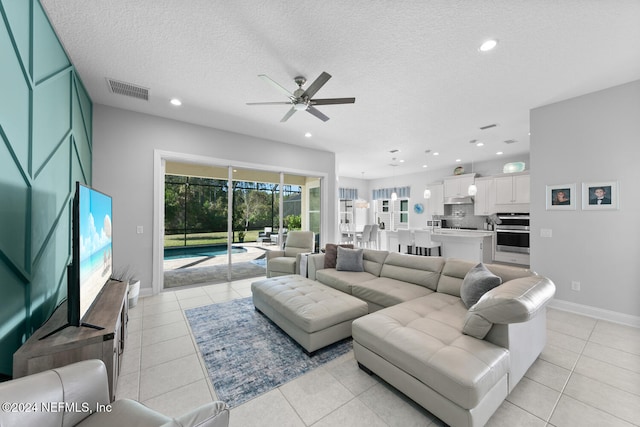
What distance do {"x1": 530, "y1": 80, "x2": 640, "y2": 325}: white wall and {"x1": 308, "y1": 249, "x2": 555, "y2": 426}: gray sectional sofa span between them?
1717 millimetres

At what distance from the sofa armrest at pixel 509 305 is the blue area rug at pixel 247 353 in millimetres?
1201

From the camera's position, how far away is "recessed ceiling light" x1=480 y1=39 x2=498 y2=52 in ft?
7.18

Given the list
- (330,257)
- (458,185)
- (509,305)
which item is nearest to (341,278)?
(330,257)

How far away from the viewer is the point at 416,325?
187 cm

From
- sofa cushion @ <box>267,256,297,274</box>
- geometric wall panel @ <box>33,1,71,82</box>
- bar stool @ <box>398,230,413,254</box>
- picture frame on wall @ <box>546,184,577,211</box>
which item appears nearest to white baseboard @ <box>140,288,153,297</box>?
sofa cushion @ <box>267,256,297,274</box>

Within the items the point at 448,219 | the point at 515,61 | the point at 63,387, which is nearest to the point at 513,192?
the point at 448,219

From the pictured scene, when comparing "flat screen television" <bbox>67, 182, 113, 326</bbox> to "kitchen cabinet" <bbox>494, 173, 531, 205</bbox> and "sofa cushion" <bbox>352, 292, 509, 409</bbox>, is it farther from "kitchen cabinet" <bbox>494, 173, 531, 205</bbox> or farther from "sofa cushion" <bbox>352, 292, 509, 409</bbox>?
"kitchen cabinet" <bbox>494, 173, 531, 205</bbox>

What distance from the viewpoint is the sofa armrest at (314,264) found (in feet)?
12.4

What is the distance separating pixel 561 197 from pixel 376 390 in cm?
364

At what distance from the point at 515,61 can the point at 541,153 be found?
1686 millimetres

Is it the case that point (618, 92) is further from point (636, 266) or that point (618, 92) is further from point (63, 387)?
point (63, 387)

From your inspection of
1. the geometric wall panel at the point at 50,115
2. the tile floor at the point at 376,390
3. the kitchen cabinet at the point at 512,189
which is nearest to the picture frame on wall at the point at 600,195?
the tile floor at the point at 376,390

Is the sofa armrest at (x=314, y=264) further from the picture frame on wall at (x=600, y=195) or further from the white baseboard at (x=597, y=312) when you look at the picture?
the picture frame on wall at (x=600, y=195)

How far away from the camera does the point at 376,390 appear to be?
1782mm
